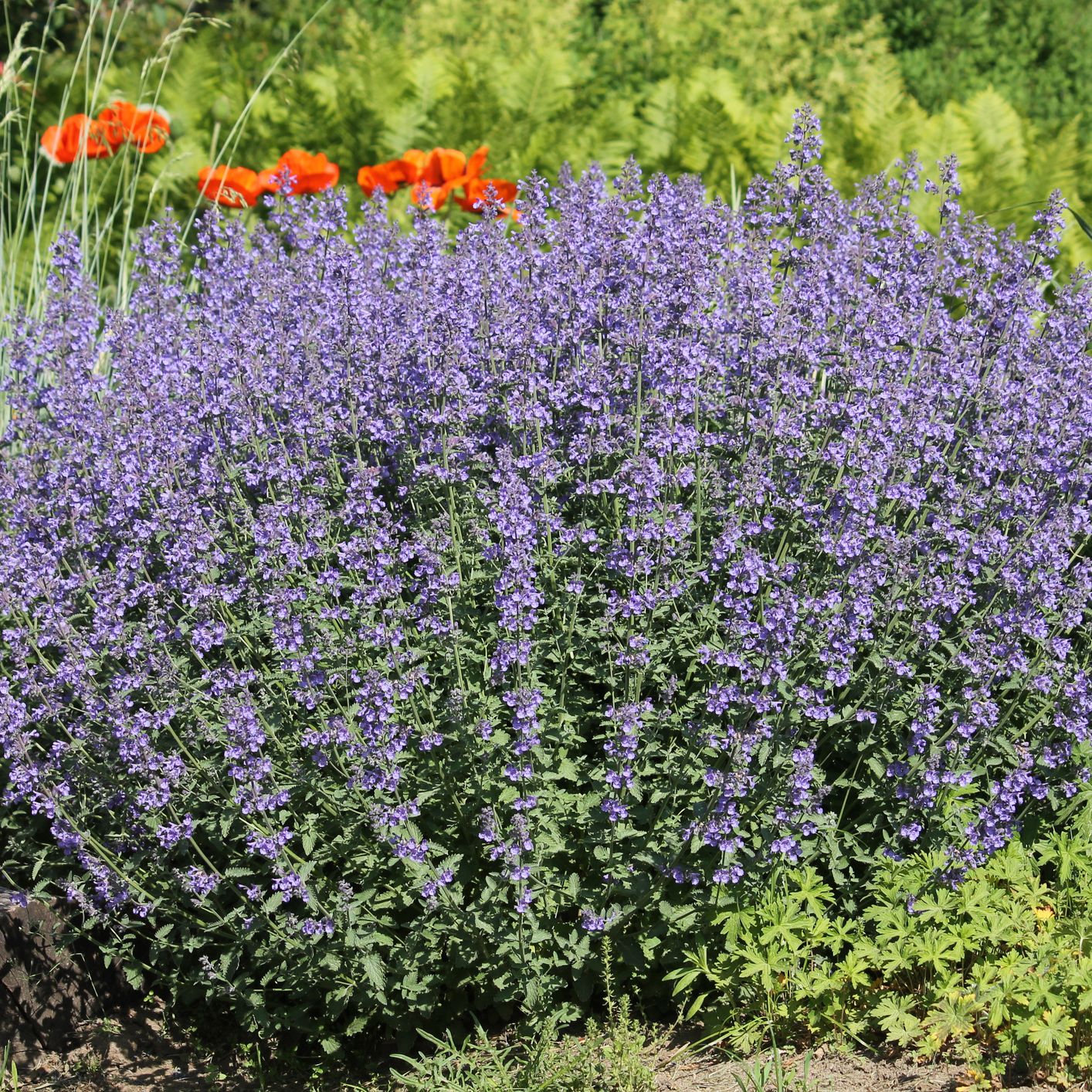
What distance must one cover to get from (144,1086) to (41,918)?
72 centimetres

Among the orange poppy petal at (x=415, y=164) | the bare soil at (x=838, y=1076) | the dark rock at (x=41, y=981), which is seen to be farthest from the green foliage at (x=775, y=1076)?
the orange poppy petal at (x=415, y=164)

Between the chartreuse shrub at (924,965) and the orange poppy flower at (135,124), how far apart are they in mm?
5420

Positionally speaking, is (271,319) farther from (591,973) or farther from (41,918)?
(591,973)

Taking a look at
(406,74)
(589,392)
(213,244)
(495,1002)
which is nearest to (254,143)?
(406,74)

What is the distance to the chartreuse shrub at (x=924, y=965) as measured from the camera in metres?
3.73

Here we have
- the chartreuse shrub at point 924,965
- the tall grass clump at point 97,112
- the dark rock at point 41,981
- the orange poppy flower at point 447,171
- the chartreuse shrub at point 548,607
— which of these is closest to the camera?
the chartreuse shrub at point 924,965

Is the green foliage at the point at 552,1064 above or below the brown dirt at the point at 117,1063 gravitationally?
above

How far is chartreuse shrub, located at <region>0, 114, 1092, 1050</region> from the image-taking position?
13.0 ft

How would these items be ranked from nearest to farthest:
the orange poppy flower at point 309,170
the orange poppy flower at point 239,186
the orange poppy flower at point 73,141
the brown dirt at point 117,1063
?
the brown dirt at point 117,1063
the orange poppy flower at point 239,186
the orange poppy flower at point 309,170
the orange poppy flower at point 73,141

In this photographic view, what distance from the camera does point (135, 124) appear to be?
24.3 feet

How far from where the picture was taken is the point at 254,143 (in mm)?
10680

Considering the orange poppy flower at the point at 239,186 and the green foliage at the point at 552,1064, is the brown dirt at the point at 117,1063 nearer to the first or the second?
the green foliage at the point at 552,1064

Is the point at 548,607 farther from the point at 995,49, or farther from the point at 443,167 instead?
the point at 995,49

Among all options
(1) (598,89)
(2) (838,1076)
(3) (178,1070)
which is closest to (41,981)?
(3) (178,1070)
